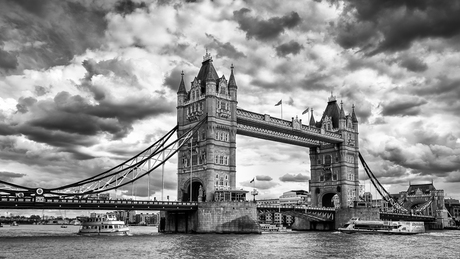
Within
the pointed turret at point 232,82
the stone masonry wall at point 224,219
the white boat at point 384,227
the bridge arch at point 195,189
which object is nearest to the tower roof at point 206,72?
the pointed turret at point 232,82

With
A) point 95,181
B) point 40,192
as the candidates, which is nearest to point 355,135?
point 95,181

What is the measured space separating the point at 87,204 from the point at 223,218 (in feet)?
77.2

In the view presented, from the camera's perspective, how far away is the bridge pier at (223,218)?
292 feet

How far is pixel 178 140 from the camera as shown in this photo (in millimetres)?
97625

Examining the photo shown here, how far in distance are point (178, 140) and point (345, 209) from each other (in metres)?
47.7

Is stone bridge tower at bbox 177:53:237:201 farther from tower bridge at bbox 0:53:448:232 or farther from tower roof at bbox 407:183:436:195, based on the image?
tower roof at bbox 407:183:436:195

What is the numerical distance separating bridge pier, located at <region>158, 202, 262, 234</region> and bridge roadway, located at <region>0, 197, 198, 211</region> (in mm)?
2188

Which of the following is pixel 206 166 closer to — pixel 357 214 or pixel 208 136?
pixel 208 136

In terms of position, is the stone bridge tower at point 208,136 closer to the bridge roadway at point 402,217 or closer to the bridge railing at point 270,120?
the bridge railing at point 270,120

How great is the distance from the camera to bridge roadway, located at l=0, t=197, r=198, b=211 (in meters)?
72.6

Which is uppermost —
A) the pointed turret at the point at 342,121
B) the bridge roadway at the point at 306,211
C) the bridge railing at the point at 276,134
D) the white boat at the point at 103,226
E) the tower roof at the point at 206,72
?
the tower roof at the point at 206,72

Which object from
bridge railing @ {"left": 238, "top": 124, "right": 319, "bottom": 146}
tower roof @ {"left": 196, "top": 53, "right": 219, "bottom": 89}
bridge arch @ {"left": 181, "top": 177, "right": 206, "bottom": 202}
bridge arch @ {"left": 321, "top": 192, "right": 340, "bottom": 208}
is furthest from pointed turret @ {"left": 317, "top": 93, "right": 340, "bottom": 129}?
bridge arch @ {"left": 181, "top": 177, "right": 206, "bottom": 202}

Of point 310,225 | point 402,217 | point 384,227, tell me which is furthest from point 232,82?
point 402,217

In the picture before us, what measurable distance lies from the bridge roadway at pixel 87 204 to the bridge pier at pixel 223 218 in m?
2.19
